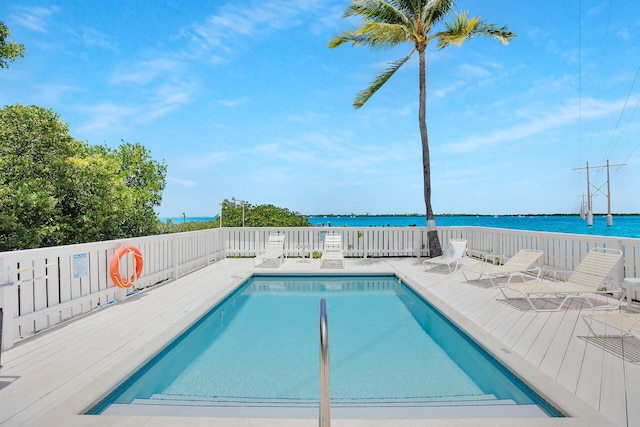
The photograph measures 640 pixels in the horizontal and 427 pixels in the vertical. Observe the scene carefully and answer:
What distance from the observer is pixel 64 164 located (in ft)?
26.9

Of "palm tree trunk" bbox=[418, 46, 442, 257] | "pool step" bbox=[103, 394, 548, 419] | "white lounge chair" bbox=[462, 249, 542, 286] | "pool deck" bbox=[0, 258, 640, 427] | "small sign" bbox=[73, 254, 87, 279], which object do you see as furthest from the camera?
"palm tree trunk" bbox=[418, 46, 442, 257]

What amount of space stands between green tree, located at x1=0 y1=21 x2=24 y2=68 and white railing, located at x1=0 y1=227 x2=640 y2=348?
533 centimetres

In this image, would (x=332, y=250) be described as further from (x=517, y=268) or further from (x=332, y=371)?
(x=332, y=371)

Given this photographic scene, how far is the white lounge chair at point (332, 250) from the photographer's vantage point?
341 inches

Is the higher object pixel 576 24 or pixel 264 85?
pixel 576 24

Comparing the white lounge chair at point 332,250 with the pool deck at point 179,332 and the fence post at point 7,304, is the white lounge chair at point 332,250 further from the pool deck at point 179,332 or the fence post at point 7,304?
the fence post at point 7,304

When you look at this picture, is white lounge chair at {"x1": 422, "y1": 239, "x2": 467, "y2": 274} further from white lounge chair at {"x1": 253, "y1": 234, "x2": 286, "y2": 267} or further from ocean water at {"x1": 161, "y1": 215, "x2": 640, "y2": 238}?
ocean water at {"x1": 161, "y1": 215, "x2": 640, "y2": 238}

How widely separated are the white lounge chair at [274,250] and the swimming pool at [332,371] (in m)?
3.49

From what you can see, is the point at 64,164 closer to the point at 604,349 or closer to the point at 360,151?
the point at 604,349

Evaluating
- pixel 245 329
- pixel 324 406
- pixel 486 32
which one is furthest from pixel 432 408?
pixel 486 32

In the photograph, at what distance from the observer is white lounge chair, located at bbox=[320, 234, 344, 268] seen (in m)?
8.66

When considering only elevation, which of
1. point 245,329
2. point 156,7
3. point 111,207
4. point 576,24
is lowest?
point 245,329

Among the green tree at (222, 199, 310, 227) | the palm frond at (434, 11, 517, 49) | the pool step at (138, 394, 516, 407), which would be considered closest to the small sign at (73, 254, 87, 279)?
the pool step at (138, 394, 516, 407)

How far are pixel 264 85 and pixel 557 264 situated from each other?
13.1 metres
